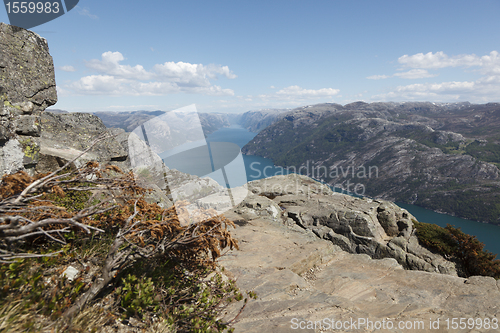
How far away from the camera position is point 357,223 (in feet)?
63.1

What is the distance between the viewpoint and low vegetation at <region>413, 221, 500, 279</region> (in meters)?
15.6

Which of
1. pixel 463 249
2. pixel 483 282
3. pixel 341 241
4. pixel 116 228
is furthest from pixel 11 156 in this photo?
pixel 463 249

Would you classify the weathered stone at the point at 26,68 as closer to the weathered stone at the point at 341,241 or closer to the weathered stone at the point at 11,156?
the weathered stone at the point at 11,156

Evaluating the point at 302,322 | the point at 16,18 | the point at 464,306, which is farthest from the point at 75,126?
the point at 464,306

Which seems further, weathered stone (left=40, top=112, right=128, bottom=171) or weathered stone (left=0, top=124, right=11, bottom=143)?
weathered stone (left=40, top=112, right=128, bottom=171)

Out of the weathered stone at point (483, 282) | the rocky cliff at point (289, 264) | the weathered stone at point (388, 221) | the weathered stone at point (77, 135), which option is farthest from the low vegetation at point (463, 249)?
the weathered stone at point (77, 135)

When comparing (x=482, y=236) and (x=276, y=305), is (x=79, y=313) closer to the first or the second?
(x=276, y=305)

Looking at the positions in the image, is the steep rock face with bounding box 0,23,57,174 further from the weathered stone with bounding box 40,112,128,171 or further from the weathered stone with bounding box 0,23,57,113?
the weathered stone with bounding box 40,112,128,171

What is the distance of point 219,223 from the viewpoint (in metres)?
4.70

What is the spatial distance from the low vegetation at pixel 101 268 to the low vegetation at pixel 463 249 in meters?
19.2

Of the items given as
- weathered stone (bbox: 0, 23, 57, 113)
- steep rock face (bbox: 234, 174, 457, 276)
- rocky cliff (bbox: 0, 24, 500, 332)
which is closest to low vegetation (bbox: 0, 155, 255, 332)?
rocky cliff (bbox: 0, 24, 500, 332)

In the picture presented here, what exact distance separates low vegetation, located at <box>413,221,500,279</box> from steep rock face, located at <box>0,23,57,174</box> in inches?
923

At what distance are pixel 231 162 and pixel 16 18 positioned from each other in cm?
834

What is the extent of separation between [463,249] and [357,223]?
7197mm
